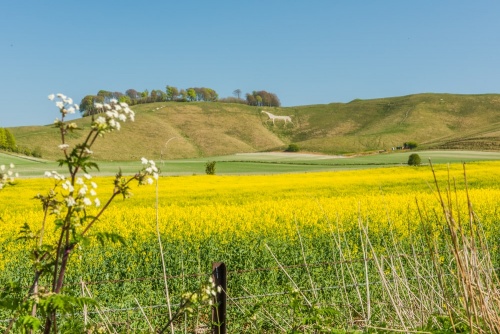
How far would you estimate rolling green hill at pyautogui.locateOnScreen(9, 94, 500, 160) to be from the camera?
117m

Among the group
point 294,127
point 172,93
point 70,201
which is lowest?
point 70,201

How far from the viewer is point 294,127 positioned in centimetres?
16275

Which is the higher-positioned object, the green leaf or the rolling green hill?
the rolling green hill

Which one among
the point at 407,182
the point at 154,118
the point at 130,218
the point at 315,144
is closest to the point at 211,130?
the point at 154,118

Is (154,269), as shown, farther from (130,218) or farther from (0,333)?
(130,218)

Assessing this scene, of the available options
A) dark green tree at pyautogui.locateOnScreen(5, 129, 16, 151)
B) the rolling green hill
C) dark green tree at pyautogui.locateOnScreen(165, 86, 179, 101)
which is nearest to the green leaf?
dark green tree at pyautogui.locateOnScreen(5, 129, 16, 151)

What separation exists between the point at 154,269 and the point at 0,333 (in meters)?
3.30

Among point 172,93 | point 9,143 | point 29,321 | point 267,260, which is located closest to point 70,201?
point 29,321

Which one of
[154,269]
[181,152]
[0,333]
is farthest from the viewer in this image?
[181,152]

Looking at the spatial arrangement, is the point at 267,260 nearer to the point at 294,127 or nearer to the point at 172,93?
the point at 294,127

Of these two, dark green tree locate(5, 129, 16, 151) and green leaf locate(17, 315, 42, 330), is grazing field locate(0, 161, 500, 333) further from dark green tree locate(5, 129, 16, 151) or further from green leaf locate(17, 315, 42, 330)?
dark green tree locate(5, 129, 16, 151)

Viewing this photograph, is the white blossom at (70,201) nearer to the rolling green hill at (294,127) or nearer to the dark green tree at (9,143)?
the dark green tree at (9,143)

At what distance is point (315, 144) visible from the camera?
112 meters

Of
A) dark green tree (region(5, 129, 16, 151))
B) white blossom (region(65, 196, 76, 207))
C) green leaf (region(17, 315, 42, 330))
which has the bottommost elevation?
green leaf (region(17, 315, 42, 330))
